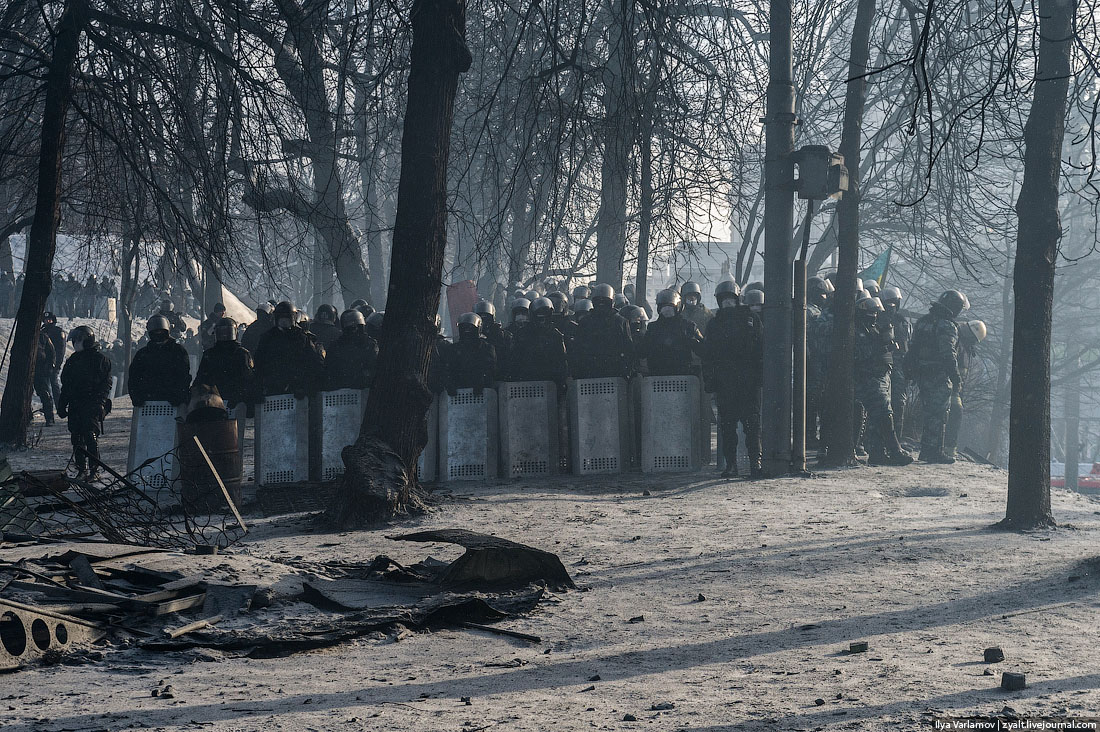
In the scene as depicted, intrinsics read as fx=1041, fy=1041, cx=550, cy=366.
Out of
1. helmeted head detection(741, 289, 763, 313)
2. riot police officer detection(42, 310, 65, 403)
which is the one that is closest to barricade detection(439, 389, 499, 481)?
Result: helmeted head detection(741, 289, 763, 313)

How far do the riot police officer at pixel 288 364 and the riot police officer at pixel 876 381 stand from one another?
22.5 ft

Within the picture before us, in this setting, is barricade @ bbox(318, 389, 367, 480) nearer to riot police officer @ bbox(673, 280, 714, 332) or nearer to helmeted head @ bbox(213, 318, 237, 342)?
helmeted head @ bbox(213, 318, 237, 342)

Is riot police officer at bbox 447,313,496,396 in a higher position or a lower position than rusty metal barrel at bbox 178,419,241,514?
higher

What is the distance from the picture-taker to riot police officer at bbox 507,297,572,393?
39.2 feet

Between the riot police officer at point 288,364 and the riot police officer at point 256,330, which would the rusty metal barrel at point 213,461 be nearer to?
the riot police officer at point 288,364

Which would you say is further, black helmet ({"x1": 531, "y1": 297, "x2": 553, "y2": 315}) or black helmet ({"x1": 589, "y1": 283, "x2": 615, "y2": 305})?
black helmet ({"x1": 589, "y1": 283, "x2": 615, "y2": 305})

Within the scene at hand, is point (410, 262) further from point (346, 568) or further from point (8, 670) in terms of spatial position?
point (8, 670)

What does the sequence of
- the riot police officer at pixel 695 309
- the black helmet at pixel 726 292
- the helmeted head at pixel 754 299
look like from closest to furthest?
the black helmet at pixel 726 292, the helmeted head at pixel 754 299, the riot police officer at pixel 695 309

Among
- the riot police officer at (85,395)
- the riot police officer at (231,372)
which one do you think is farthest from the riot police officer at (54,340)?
the riot police officer at (231,372)

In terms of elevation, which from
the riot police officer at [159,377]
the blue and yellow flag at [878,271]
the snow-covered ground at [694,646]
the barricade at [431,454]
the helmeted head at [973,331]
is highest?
the blue and yellow flag at [878,271]

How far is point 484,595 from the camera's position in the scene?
20.4ft

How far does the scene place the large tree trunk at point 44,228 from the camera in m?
11.2

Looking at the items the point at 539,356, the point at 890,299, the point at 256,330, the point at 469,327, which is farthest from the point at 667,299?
the point at 256,330

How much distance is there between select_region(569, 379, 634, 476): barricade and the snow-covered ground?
266 centimetres
